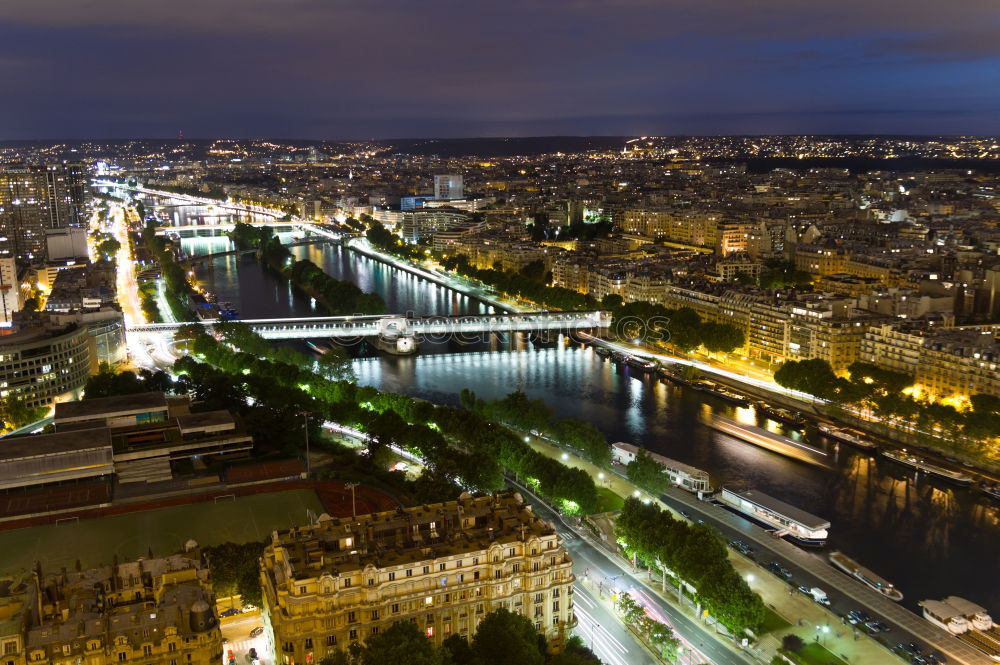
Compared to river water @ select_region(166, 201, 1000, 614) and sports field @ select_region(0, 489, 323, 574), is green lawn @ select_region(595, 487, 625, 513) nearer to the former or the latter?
river water @ select_region(166, 201, 1000, 614)

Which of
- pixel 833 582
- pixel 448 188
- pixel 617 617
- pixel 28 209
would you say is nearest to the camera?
pixel 617 617

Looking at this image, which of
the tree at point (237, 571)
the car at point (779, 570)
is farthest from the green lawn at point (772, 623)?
the tree at point (237, 571)

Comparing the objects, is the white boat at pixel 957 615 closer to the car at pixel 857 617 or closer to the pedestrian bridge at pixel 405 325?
Answer: the car at pixel 857 617

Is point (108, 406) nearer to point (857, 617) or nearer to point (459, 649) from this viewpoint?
point (459, 649)

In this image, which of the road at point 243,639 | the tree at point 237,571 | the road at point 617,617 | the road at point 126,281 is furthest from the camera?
the road at point 126,281

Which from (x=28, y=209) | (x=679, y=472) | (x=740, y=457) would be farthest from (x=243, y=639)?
(x=28, y=209)
